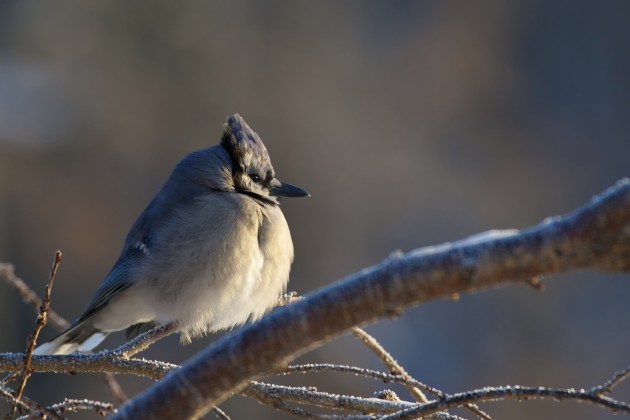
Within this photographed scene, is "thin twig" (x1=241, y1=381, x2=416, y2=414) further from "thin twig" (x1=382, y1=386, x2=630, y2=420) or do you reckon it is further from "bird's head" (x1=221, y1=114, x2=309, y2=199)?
"bird's head" (x1=221, y1=114, x2=309, y2=199)

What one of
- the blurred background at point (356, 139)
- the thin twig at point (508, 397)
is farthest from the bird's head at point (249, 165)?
the blurred background at point (356, 139)

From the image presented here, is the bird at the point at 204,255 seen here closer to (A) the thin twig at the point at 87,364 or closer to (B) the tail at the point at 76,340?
(B) the tail at the point at 76,340

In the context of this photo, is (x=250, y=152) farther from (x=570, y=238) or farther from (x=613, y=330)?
(x=613, y=330)

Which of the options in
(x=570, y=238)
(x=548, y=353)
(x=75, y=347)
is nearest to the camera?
(x=570, y=238)

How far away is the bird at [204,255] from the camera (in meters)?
2.44

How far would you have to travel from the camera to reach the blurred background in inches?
289

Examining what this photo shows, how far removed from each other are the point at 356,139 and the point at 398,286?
7967mm

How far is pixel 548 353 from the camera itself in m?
7.65

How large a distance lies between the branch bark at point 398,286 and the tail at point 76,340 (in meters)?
1.83

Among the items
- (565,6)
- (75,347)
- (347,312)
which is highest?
(565,6)

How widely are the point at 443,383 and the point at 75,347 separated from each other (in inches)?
196

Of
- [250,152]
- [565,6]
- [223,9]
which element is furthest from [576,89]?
[250,152]

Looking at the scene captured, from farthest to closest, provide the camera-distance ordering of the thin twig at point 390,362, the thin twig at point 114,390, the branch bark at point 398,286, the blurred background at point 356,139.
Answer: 1. the blurred background at point 356,139
2. the thin twig at point 114,390
3. the thin twig at point 390,362
4. the branch bark at point 398,286

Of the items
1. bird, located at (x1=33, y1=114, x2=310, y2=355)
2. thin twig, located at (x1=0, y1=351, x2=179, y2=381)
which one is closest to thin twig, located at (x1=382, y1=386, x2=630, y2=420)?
thin twig, located at (x1=0, y1=351, x2=179, y2=381)
